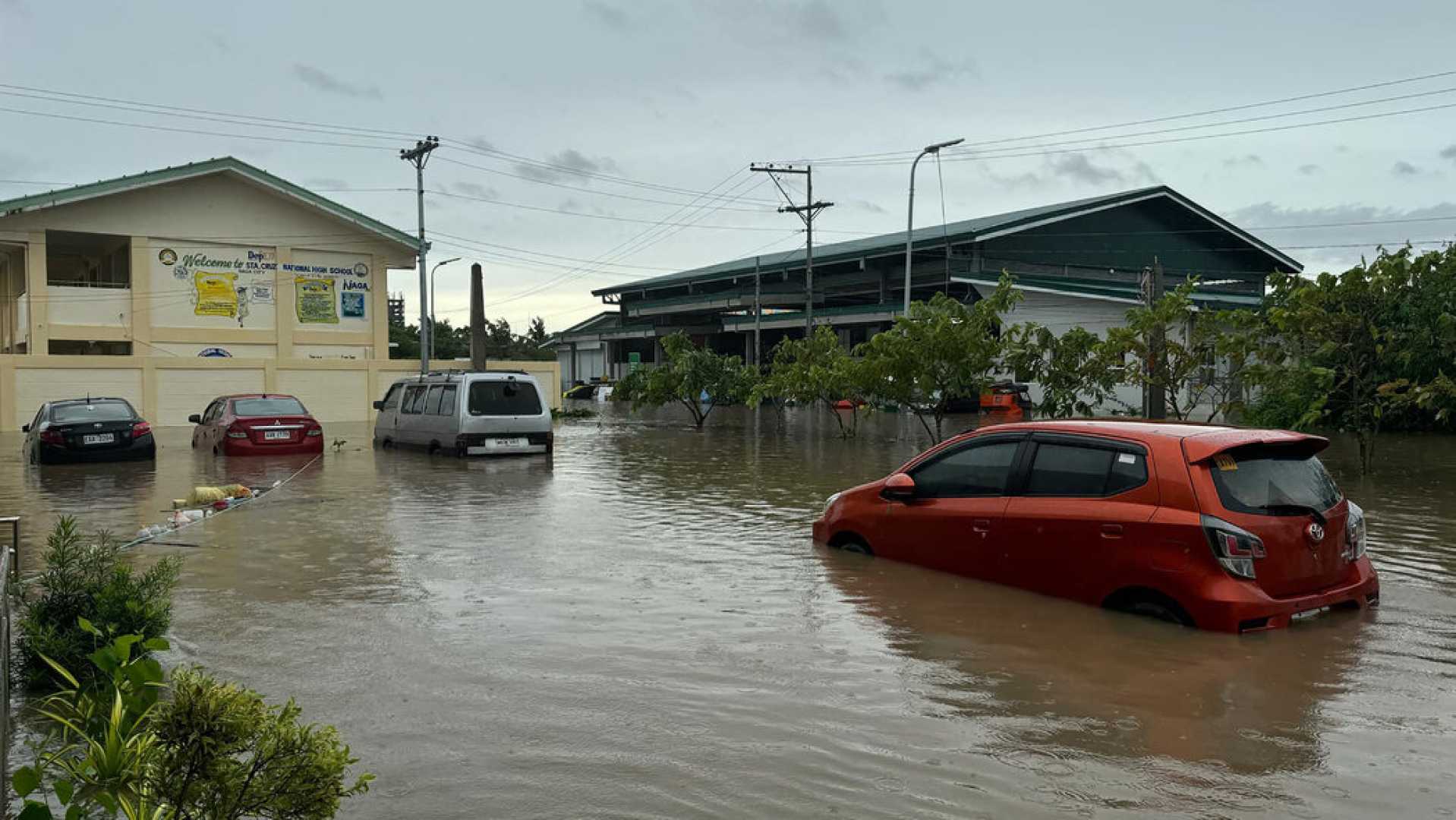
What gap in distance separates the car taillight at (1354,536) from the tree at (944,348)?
565 inches

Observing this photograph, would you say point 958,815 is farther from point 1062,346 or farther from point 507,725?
point 1062,346

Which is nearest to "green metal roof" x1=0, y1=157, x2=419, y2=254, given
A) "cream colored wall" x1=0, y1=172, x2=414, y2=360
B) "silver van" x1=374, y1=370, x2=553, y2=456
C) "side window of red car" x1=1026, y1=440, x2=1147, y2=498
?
"cream colored wall" x1=0, y1=172, x2=414, y2=360

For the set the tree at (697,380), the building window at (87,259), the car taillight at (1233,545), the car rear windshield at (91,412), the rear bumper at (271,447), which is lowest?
the rear bumper at (271,447)

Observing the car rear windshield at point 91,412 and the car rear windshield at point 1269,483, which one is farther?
the car rear windshield at point 91,412

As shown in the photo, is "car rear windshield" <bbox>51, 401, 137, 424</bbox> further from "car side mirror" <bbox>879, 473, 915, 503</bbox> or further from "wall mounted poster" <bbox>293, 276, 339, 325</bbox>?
"wall mounted poster" <bbox>293, 276, 339, 325</bbox>

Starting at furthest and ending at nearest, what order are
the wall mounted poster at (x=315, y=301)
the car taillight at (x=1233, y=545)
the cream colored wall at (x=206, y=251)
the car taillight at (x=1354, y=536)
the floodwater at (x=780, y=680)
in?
1. the wall mounted poster at (x=315, y=301)
2. the cream colored wall at (x=206, y=251)
3. the car taillight at (x=1354, y=536)
4. the car taillight at (x=1233, y=545)
5. the floodwater at (x=780, y=680)

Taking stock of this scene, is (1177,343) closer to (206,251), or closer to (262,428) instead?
(262,428)

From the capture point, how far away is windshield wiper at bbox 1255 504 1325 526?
6867 millimetres

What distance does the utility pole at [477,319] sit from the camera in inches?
1539

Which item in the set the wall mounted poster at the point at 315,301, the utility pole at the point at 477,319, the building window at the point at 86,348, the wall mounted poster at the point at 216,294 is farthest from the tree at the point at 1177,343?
the building window at the point at 86,348

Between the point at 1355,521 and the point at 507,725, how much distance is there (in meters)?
5.71

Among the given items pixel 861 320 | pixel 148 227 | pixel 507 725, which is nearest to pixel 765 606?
pixel 507 725

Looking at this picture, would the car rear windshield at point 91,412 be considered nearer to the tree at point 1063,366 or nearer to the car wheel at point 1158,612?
the tree at point 1063,366

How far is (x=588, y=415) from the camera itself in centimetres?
4634
